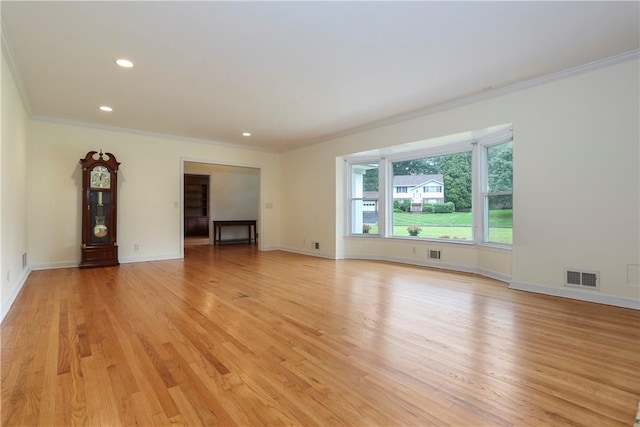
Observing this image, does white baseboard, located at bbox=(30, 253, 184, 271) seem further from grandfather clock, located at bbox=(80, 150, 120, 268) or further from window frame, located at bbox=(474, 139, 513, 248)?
window frame, located at bbox=(474, 139, 513, 248)

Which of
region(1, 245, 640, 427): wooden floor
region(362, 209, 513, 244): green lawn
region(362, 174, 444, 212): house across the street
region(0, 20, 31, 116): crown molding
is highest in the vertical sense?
region(0, 20, 31, 116): crown molding

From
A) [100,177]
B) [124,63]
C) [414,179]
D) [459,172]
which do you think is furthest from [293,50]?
[100,177]

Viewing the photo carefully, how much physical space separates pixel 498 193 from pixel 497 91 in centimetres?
142

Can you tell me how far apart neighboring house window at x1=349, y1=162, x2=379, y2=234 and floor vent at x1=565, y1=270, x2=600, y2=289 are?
130 inches

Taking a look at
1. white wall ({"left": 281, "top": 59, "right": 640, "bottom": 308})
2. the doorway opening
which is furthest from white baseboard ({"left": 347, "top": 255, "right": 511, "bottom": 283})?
the doorway opening

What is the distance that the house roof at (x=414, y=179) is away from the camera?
5.62 metres

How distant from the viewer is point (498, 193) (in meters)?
4.59

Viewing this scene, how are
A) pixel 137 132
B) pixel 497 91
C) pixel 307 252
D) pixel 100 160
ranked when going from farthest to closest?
1. pixel 307 252
2. pixel 137 132
3. pixel 100 160
4. pixel 497 91

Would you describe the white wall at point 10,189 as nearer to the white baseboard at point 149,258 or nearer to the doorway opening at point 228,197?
the white baseboard at point 149,258

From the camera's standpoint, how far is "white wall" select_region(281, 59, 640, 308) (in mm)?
3193

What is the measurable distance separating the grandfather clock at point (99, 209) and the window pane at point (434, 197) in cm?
513

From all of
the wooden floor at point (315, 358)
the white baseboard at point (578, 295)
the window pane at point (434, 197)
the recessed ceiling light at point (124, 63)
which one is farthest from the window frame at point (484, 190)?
the recessed ceiling light at point (124, 63)

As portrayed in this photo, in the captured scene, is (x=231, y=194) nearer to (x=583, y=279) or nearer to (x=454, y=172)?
(x=454, y=172)

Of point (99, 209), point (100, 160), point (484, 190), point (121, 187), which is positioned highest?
point (100, 160)
